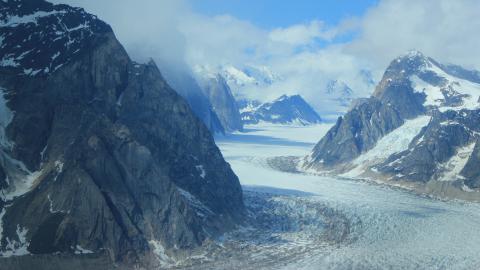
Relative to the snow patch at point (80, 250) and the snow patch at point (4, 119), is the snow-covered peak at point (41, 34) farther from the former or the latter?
the snow patch at point (80, 250)

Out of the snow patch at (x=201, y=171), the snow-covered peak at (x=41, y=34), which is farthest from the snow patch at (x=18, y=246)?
the snow patch at (x=201, y=171)

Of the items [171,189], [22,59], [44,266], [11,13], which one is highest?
[11,13]

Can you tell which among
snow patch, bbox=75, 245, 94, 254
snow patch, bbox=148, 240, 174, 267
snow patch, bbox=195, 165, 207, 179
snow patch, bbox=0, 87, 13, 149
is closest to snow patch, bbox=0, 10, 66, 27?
snow patch, bbox=0, 87, 13, 149

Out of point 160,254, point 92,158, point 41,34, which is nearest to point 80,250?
point 160,254

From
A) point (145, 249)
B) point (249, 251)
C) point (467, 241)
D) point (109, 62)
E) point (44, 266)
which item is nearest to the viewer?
point (44, 266)

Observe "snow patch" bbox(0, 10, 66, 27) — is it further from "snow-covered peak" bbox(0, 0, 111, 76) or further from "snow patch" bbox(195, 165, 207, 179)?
"snow patch" bbox(195, 165, 207, 179)

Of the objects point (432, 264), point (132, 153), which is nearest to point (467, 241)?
point (432, 264)

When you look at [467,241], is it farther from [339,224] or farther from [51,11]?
[51,11]

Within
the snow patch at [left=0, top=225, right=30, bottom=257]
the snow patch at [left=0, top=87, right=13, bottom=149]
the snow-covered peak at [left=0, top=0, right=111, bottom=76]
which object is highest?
the snow-covered peak at [left=0, top=0, right=111, bottom=76]
